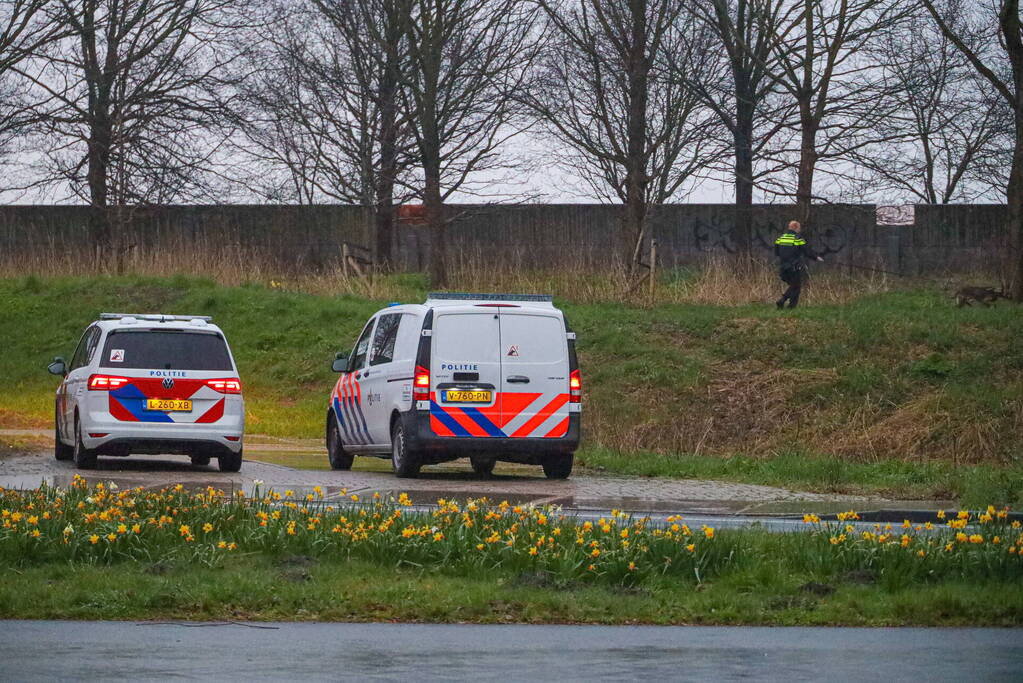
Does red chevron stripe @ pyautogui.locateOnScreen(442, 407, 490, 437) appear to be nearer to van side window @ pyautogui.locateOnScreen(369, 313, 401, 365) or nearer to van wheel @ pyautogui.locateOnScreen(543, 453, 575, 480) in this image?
van wheel @ pyautogui.locateOnScreen(543, 453, 575, 480)

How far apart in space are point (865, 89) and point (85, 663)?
3346 centimetres

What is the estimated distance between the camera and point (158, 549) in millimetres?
9984

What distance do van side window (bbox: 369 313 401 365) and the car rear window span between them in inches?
67.3

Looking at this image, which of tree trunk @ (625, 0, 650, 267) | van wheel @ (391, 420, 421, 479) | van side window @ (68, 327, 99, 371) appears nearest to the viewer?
van wheel @ (391, 420, 421, 479)

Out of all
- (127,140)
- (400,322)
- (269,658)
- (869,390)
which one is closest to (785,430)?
(869,390)

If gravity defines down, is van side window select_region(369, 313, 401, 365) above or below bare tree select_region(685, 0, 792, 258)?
below

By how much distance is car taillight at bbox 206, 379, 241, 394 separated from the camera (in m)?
17.8

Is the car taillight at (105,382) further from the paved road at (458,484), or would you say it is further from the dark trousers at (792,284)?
the dark trousers at (792,284)

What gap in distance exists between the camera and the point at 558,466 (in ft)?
58.5

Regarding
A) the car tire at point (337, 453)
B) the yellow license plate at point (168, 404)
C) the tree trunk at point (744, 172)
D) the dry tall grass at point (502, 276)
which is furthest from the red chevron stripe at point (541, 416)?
the tree trunk at point (744, 172)

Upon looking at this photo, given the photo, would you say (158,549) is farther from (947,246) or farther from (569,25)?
(947,246)

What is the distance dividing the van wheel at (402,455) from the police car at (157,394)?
5.64 feet

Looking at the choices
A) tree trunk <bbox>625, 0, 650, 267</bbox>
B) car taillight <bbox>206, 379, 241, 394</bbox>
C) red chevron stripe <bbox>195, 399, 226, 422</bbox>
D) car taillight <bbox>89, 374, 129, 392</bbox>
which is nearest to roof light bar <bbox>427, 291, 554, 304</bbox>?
car taillight <bbox>206, 379, 241, 394</bbox>

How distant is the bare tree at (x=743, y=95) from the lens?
3831 centimetres
